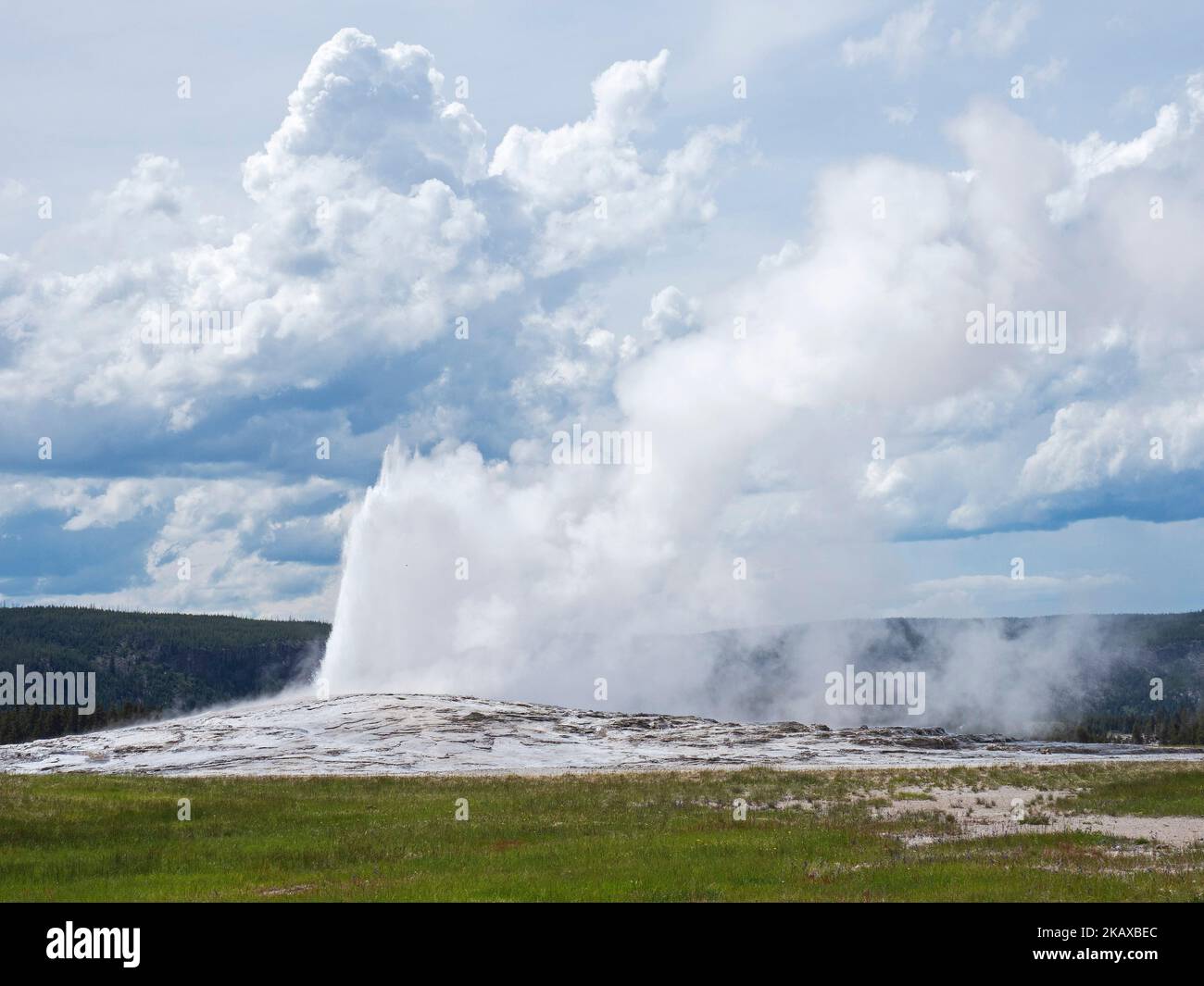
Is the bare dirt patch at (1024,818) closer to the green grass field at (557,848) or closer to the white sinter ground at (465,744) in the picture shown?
the green grass field at (557,848)

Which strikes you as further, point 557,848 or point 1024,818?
point 1024,818

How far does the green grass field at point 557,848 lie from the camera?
2447cm

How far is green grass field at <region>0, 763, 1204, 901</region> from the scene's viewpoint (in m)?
24.5

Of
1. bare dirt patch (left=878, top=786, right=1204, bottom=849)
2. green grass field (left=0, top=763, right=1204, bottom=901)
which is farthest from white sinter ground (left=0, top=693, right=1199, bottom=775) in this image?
bare dirt patch (left=878, top=786, right=1204, bottom=849)

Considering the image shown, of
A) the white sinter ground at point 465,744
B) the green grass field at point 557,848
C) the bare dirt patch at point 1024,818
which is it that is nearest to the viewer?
the green grass field at point 557,848

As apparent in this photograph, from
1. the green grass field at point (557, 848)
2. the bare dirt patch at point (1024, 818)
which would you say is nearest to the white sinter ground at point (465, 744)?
the green grass field at point (557, 848)

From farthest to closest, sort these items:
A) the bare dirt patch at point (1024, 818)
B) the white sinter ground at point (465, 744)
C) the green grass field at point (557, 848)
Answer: the white sinter ground at point (465, 744), the bare dirt patch at point (1024, 818), the green grass field at point (557, 848)

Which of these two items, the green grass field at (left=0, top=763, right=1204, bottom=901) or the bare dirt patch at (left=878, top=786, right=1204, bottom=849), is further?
the bare dirt patch at (left=878, top=786, right=1204, bottom=849)

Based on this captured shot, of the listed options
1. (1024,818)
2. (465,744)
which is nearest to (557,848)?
(1024,818)

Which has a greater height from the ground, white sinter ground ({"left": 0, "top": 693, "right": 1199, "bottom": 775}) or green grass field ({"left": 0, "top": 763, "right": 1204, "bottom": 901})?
green grass field ({"left": 0, "top": 763, "right": 1204, "bottom": 901})

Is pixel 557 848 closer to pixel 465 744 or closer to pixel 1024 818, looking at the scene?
pixel 1024 818

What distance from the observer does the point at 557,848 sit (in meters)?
31.3

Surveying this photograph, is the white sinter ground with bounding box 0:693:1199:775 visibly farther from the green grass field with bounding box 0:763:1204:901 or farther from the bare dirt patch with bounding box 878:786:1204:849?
the bare dirt patch with bounding box 878:786:1204:849

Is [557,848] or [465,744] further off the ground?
[557,848]
